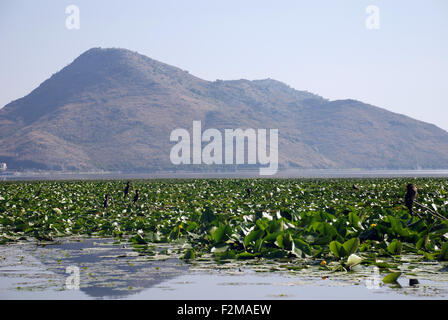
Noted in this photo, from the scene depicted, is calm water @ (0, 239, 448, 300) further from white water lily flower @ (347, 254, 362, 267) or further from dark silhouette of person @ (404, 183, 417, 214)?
dark silhouette of person @ (404, 183, 417, 214)

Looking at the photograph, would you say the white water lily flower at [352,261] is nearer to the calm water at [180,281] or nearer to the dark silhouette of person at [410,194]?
the calm water at [180,281]

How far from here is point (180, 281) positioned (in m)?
10.3

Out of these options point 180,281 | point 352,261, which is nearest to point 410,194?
point 352,261

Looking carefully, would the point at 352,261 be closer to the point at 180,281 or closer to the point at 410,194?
the point at 180,281

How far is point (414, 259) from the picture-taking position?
1205 centimetres

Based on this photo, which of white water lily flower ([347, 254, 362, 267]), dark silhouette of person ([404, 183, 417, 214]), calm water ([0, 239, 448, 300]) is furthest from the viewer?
dark silhouette of person ([404, 183, 417, 214])

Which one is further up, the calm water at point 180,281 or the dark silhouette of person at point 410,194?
the dark silhouette of person at point 410,194

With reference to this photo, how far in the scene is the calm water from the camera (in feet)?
29.9

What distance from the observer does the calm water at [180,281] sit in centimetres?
912

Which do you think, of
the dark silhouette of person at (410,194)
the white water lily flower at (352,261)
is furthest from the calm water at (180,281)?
the dark silhouette of person at (410,194)

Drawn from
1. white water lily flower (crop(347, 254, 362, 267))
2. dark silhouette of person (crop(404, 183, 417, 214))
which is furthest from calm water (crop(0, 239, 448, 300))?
dark silhouette of person (crop(404, 183, 417, 214))
